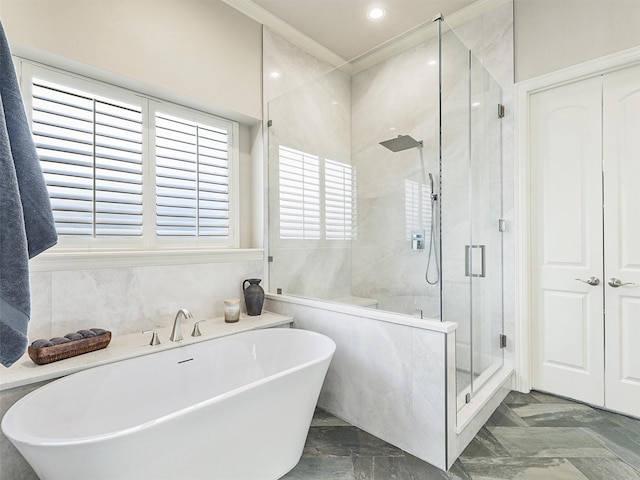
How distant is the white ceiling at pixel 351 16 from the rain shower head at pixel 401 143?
1.09 m

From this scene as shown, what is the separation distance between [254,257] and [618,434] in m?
2.64

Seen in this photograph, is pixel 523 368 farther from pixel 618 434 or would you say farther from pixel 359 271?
pixel 359 271

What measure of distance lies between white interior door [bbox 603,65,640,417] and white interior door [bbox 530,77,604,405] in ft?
0.16

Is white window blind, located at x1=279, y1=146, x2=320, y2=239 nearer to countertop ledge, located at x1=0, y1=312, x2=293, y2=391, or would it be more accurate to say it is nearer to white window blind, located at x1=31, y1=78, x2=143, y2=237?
countertop ledge, located at x1=0, y1=312, x2=293, y2=391

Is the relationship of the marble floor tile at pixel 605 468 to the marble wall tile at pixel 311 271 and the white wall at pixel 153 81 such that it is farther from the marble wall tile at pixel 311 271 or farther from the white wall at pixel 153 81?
the white wall at pixel 153 81

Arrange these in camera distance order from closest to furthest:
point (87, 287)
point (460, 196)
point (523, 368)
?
point (87, 287) < point (460, 196) < point (523, 368)

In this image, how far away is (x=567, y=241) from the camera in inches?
98.8

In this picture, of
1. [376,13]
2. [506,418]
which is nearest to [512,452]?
[506,418]

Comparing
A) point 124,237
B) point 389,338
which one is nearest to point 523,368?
point 389,338

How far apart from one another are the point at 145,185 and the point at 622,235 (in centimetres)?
320

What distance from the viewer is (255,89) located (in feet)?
9.18

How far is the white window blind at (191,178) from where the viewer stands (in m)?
2.40

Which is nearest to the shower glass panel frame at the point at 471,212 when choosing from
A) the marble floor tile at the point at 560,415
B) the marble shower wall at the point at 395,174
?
the marble shower wall at the point at 395,174

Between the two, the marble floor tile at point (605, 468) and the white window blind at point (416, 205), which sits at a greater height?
the white window blind at point (416, 205)
